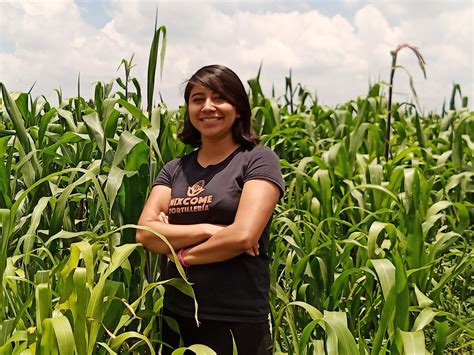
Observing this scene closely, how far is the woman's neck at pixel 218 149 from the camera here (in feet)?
5.80

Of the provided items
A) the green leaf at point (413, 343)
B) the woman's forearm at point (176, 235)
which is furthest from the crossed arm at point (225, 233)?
the green leaf at point (413, 343)

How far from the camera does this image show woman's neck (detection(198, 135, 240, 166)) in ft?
5.80

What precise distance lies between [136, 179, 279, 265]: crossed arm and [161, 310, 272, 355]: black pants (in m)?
0.19

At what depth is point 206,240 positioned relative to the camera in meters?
1.64

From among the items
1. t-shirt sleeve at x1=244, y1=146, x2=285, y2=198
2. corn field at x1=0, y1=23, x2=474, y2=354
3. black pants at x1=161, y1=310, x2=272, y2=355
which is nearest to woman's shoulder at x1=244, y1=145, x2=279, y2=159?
t-shirt sleeve at x1=244, y1=146, x2=285, y2=198

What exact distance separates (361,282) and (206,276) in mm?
686

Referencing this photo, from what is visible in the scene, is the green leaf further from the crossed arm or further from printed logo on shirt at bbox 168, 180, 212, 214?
printed logo on shirt at bbox 168, 180, 212, 214

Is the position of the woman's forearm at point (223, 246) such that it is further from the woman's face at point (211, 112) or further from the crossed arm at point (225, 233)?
the woman's face at point (211, 112)

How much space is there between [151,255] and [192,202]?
1.01 feet

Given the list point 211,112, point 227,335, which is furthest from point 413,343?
point 211,112

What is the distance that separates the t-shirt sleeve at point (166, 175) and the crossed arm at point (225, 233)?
158 mm

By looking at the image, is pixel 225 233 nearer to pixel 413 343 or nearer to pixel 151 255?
pixel 151 255

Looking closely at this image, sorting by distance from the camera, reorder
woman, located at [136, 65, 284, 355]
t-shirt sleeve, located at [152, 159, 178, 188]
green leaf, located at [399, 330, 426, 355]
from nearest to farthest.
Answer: green leaf, located at [399, 330, 426, 355] → woman, located at [136, 65, 284, 355] → t-shirt sleeve, located at [152, 159, 178, 188]

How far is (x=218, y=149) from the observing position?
5.84ft
